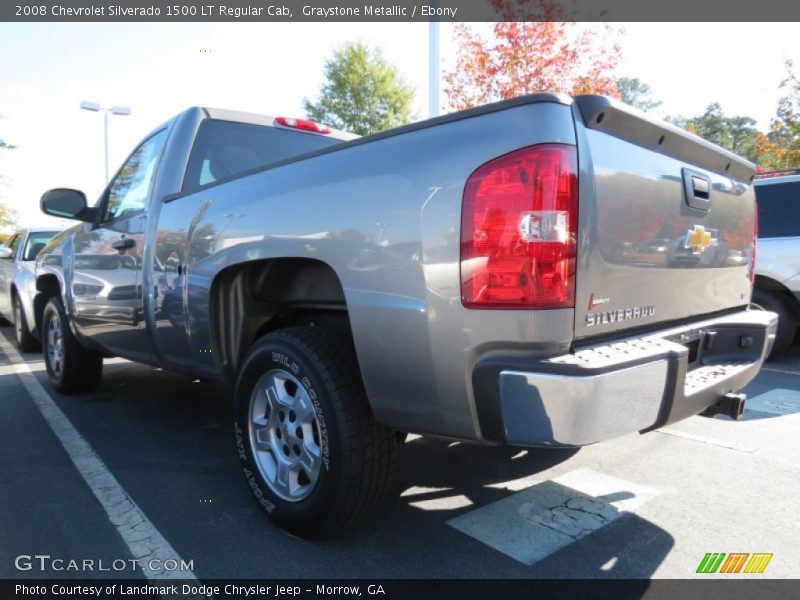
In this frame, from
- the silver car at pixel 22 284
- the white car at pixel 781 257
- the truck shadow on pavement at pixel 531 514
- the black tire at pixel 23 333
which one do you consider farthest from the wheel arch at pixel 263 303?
the white car at pixel 781 257

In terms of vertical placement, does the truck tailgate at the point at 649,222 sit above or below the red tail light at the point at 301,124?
below

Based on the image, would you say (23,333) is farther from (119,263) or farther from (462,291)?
(462,291)

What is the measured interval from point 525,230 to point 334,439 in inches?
42.2

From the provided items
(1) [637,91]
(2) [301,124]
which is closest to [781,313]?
(2) [301,124]

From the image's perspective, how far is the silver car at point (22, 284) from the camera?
6484mm

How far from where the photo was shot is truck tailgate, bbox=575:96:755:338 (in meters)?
1.85

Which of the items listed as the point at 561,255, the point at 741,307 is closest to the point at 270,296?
the point at 561,255

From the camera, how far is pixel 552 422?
1.69 meters

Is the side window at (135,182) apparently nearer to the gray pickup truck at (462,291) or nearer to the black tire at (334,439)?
the gray pickup truck at (462,291)

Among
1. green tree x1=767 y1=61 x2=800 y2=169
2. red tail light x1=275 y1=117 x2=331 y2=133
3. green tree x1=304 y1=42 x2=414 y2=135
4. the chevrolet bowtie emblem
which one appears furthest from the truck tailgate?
green tree x1=304 y1=42 x2=414 y2=135

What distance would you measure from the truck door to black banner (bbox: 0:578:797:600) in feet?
5.49

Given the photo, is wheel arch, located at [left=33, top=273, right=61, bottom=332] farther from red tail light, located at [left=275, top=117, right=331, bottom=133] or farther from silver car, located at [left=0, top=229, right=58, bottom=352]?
red tail light, located at [left=275, top=117, right=331, bottom=133]

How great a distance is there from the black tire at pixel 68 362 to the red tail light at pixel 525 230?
4.08 meters

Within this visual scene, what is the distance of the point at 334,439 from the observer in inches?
85.7
